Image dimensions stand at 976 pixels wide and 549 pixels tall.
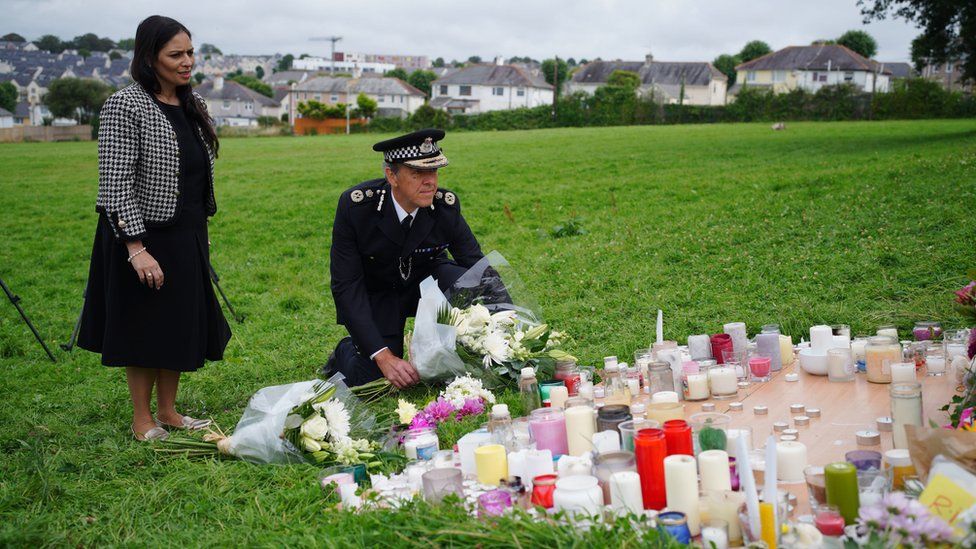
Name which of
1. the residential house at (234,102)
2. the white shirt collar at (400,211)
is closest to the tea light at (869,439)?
the white shirt collar at (400,211)

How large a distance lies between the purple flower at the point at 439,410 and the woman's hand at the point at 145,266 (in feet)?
5.62

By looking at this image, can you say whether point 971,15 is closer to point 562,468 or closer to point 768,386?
point 768,386

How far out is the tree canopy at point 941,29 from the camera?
22875mm

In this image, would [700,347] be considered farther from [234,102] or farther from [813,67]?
[234,102]

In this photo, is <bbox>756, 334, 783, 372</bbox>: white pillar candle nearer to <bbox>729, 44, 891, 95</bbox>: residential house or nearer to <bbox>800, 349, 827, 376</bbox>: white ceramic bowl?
<bbox>800, 349, 827, 376</bbox>: white ceramic bowl

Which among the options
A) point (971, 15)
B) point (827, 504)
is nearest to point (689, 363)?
point (827, 504)

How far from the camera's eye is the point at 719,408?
455 centimetres

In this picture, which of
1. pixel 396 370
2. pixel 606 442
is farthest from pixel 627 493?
pixel 396 370

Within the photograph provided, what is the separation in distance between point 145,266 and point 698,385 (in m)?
3.14

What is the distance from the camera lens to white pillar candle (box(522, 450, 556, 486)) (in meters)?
3.72

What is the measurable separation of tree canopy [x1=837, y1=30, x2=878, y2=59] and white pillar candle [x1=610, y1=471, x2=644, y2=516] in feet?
Answer: 341

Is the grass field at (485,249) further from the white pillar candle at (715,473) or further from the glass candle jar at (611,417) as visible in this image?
the glass candle jar at (611,417)

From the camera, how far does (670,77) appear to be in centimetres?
10006

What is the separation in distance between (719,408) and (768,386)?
49 centimetres
